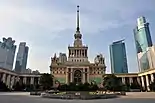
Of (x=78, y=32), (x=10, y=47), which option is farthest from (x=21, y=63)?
(x=78, y=32)

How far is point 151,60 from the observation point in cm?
9231

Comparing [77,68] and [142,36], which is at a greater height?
[142,36]

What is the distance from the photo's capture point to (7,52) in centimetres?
12756

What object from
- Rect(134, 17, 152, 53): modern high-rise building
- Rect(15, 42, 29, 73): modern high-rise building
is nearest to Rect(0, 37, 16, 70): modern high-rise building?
Rect(15, 42, 29, 73): modern high-rise building

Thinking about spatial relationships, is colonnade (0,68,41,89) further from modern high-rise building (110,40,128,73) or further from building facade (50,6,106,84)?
modern high-rise building (110,40,128,73)

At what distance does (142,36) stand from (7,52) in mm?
105644

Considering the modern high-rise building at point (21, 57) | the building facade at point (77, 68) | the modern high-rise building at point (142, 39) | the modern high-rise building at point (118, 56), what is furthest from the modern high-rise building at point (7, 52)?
the modern high-rise building at point (142, 39)

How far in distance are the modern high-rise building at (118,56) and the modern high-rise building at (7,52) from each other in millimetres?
83270

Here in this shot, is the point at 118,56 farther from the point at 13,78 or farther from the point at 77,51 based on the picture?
the point at 13,78

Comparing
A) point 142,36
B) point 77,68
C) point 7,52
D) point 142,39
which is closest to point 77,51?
point 77,68

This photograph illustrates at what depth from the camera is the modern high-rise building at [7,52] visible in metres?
121

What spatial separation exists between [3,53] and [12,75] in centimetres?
6155

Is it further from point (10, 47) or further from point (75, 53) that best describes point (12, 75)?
point (10, 47)

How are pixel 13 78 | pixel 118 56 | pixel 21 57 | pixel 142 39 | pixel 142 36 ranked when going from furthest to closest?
pixel 21 57 < pixel 118 56 < pixel 142 39 < pixel 142 36 < pixel 13 78
